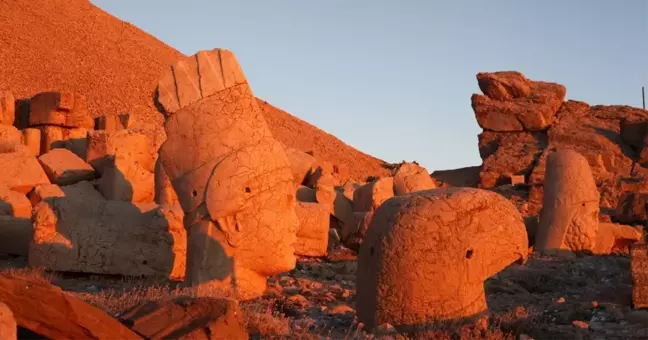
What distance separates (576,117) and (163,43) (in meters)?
29.0

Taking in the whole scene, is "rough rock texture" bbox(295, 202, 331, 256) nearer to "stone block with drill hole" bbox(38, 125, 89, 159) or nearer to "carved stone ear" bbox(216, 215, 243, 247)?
"carved stone ear" bbox(216, 215, 243, 247)

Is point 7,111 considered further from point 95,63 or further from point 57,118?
point 95,63

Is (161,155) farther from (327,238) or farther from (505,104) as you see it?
(505,104)

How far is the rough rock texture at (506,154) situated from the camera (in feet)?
75.4

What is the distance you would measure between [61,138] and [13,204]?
6602 millimetres

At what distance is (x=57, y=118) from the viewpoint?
18.1m

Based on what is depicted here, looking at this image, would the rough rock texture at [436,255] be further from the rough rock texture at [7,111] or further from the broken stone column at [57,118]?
the rough rock texture at [7,111]

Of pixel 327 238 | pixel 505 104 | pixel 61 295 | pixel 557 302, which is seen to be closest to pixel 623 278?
pixel 557 302

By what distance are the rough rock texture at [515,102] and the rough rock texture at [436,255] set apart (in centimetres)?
1817

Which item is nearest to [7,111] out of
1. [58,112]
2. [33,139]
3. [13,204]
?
[58,112]

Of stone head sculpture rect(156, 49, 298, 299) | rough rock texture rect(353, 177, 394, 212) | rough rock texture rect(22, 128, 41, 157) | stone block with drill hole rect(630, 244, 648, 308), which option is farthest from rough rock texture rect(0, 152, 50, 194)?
stone block with drill hole rect(630, 244, 648, 308)

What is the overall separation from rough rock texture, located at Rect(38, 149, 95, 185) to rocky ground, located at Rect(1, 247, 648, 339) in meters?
3.49

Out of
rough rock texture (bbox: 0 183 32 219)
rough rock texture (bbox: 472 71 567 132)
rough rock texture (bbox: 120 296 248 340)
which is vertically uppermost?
rough rock texture (bbox: 472 71 567 132)

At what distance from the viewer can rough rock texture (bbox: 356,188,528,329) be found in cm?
591
